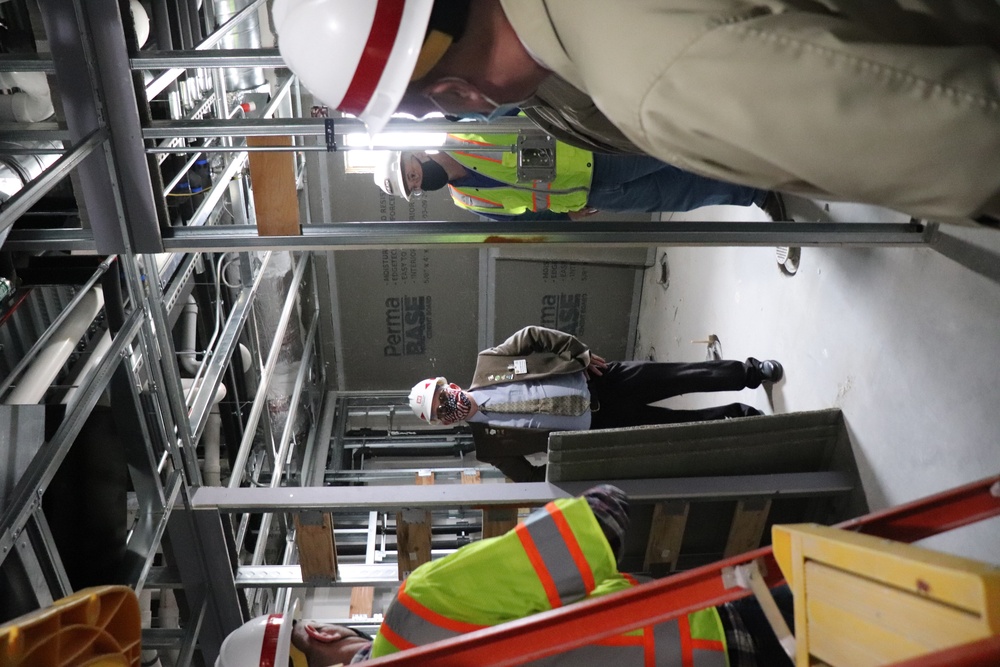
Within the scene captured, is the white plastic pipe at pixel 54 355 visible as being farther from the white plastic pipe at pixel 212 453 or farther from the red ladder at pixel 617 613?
the red ladder at pixel 617 613

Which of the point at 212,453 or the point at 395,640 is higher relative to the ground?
the point at 395,640

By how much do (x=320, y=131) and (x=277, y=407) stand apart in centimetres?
336

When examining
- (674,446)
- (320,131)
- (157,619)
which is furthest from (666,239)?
(157,619)

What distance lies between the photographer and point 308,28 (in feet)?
4.83

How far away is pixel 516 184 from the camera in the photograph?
3430 mm

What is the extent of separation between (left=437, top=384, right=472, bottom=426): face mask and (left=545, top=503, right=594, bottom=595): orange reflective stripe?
1993mm

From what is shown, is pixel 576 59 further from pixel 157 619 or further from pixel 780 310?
pixel 157 619

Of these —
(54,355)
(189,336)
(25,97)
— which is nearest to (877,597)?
(54,355)

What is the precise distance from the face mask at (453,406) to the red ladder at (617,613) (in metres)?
A: 2.18

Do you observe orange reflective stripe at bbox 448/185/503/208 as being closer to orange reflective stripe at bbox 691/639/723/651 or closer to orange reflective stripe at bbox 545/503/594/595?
orange reflective stripe at bbox 545/503/594/595

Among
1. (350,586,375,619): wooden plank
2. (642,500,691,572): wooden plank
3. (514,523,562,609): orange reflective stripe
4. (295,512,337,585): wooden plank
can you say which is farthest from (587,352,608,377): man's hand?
(514,523,562,609): orange reflective stripe

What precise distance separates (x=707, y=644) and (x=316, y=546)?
1.84 meters

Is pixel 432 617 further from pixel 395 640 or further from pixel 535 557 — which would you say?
pixel 535 557

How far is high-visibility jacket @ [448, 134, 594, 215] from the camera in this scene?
3.32 metres
